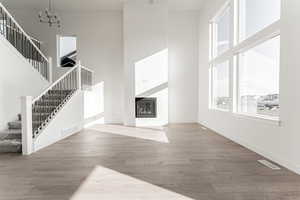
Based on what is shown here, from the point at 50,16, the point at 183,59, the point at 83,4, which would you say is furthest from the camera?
the point at 183,59

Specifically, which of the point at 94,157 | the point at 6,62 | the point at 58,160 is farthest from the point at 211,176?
the point at 6,62

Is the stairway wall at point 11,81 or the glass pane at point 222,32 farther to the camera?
the glass pane at point 222,32

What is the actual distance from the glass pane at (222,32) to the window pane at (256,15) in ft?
2.48

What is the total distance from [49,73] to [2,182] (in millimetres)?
5135

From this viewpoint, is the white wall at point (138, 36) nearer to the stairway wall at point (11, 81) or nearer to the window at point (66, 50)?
the window at point (66, 50)

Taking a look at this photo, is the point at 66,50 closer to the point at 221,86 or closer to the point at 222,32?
the point at 222,32

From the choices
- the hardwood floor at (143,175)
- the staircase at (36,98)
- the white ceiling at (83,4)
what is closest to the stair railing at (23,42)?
the staircase at (36,98)

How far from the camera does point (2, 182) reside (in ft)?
8.00

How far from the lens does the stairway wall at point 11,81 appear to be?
458 cm

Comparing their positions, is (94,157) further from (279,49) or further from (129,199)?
(279,49)

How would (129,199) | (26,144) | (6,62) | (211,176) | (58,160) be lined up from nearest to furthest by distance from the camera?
(129,199) < (211,176) < (58,160) < (26,144) < (6,62)

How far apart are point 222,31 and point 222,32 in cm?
3

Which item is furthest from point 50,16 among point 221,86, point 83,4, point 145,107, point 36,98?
point 221,86

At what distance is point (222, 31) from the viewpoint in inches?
229
